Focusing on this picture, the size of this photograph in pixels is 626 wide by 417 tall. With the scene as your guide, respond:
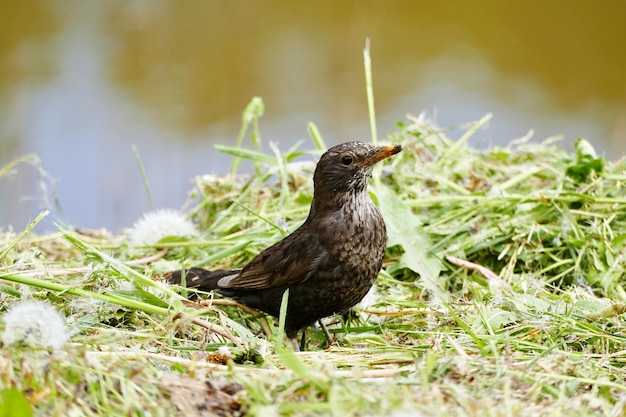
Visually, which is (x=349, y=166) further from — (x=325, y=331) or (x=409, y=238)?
(x=325, y=331)

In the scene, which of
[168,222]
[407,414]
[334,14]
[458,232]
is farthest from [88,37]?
[407,414]

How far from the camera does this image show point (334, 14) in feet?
36.0

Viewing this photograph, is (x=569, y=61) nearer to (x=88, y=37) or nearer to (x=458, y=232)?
(x=88, y=37)

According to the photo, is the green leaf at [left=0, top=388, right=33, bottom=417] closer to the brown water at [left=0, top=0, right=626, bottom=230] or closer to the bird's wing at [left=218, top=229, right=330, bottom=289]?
the bird's wing at [left=218, top=229, right=330, bottom=289]

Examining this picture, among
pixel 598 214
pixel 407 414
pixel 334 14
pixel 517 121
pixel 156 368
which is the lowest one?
pixel 407 414

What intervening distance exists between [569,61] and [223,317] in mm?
7621

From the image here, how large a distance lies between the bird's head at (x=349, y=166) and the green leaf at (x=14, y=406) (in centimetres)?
190

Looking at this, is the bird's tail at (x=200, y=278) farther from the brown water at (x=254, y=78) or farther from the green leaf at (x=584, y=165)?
the brown water at (x=254, y=78)

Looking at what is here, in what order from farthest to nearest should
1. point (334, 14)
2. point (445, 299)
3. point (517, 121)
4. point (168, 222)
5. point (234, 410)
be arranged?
point (334, 14) < point (517, 121) < point (168, 222) < point (445, 299) < point (234, 410)

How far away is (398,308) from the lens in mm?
3865

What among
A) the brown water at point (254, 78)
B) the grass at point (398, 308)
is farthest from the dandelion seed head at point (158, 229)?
the brown water at point (254, 78)

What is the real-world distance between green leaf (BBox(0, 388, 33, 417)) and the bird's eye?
1.95 meters

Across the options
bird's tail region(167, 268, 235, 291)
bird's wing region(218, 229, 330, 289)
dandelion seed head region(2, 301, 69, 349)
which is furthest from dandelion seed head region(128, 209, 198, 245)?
dandelion seed head region(2, 301, 69, 349)

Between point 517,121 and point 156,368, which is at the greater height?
point 517,121
